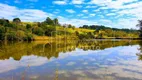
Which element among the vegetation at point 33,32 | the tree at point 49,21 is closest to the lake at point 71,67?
the vegetation at point 33,32

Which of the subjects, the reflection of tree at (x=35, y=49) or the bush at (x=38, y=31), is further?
the bush at (x=38, y=31)

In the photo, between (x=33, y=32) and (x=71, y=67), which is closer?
(x=71, y=67)

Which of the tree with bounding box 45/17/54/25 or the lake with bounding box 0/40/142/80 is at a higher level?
the tree with bounding box 45/17/54/25

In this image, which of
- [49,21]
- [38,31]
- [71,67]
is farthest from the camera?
[49,21]

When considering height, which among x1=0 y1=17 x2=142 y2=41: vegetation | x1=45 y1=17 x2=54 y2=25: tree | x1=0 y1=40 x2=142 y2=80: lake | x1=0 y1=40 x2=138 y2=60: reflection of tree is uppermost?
x1=45 y1=17 x2=54 y2=25: tree

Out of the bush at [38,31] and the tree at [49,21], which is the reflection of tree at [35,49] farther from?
the tree at [49,21]

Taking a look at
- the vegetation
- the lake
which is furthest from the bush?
the lake

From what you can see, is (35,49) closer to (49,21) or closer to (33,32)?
(33,32)

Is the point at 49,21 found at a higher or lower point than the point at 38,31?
higher

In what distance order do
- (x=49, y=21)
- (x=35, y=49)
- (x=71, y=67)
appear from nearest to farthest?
(x=71, y=67), (x=35, y=49), (x=49, y=21)

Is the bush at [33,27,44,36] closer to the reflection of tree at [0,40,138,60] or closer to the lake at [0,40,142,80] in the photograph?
the reflection of tree at [0,40,138,60]

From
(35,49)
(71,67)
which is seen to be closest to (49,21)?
(35,49)

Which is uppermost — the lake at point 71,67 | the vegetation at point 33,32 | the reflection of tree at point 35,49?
the vegetation at point 33,32

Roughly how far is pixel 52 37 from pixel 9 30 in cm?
2124
